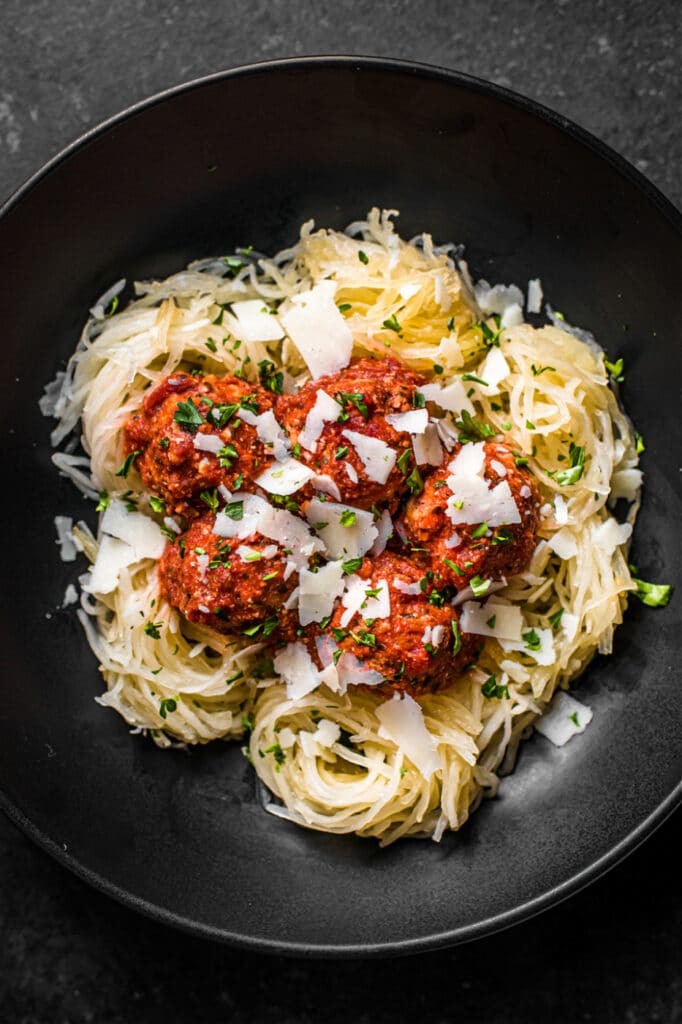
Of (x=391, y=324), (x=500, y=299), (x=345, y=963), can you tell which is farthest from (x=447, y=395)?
(x=345, y=963)

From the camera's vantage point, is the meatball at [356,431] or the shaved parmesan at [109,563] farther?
the shaved parmesan at [109,563]

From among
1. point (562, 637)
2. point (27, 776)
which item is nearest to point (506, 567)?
point (562, 637)

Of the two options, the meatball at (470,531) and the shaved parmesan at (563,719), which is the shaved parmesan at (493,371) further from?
the shaved parmesan at (563,719)

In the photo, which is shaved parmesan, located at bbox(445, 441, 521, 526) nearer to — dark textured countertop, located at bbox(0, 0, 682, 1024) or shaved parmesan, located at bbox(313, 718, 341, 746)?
shaved parmesan, located at bbox(313, 718, 341, 746)

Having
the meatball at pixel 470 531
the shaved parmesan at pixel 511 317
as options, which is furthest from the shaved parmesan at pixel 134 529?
the shaved parmesan at pixel 511 317

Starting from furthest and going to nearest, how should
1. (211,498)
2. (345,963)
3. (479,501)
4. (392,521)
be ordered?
(345,963) < (392,521) < (211,498) < (479,501)

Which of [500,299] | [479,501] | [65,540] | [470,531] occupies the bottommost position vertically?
[65,540]

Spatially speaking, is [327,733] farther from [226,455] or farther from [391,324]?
[391,324]
